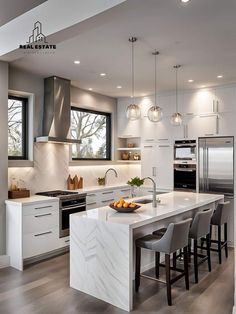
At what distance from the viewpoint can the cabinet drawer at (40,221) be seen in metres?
4.13

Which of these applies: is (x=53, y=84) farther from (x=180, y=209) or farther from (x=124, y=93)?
(x=180, y=209)

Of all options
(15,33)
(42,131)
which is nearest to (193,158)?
(42,131)

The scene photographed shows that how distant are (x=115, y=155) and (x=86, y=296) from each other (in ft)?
13.4

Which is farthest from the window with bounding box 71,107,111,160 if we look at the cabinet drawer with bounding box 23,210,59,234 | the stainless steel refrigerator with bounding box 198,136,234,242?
the stainless steel refrigerator with bounding box 198,136,234,242

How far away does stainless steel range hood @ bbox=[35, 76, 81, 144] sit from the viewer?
16.6ft

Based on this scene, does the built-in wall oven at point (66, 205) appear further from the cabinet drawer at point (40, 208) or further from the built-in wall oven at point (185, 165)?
the built-in wall oven at point (185, 165)

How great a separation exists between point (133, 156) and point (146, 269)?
352 centimetres

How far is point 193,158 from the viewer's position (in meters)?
5.84

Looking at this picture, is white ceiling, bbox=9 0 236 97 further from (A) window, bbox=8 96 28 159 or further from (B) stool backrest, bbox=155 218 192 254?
(B) stool backrest, bbox=155 218 192 254

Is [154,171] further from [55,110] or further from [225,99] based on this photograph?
[55,110]

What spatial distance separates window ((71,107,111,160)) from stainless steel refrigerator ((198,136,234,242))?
228cm

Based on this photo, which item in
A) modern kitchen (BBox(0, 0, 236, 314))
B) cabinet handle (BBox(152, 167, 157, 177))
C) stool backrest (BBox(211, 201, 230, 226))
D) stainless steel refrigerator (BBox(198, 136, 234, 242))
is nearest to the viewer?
modern kitchen (BBox(0, 0, 236, 314))

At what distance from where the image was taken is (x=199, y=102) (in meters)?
5.82

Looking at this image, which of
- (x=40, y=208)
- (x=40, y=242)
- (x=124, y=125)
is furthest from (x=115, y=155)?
(x=40, y=242)
